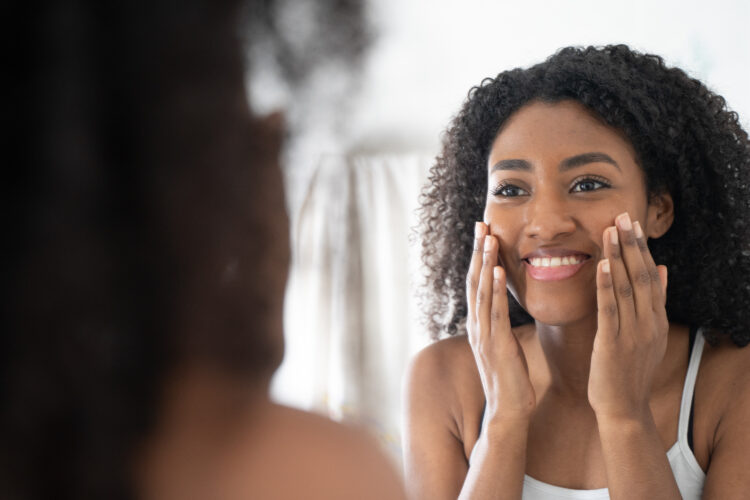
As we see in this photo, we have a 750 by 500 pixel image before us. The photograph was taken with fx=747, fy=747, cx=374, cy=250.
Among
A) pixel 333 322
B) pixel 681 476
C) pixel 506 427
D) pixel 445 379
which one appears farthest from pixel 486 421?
pixel 333 322

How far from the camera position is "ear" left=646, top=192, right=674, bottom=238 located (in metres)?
1.09

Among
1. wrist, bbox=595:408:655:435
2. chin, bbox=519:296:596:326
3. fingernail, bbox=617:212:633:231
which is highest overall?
fingernail, bbox=617:212:633:231

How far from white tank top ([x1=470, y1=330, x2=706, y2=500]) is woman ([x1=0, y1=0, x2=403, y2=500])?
2.95 feet

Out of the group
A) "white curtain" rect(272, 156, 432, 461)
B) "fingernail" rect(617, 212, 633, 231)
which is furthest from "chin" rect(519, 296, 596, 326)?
"white curtain" rect(272, 156, 432, 461)

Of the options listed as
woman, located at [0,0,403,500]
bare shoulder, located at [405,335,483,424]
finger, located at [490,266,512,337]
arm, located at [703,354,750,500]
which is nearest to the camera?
woman, located at [0,0,403,500]

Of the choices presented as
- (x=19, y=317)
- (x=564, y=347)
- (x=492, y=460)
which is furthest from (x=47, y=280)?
(x=564, y=347)

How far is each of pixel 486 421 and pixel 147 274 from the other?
900mm

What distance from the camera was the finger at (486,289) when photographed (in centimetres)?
102

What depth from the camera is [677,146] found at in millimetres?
1065

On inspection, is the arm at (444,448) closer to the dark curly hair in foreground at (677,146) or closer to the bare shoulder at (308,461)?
the dark curly hair in foreground at (677,146)

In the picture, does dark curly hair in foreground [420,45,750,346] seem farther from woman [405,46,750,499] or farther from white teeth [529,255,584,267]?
white teeth [529,255,584,267]

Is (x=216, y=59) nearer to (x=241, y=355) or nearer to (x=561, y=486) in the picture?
(x=241, y=355)

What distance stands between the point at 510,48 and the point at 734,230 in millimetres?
838

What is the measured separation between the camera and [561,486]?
1025 mm
